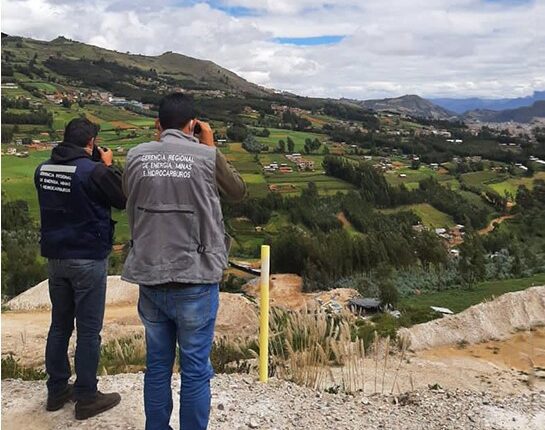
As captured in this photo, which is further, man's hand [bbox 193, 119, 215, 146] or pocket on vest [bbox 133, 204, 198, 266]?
man's hand [bbox 193, 119, 215, 146]

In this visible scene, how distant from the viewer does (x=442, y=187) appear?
55281 mm

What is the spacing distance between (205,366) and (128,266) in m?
0.60

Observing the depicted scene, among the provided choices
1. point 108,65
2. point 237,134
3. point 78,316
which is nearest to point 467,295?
point 78,316

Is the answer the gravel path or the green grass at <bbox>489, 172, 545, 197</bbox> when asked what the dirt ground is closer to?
the gravel path

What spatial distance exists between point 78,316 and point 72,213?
0.58 metres

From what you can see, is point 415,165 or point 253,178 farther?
point 415,165

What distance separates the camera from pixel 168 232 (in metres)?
2.58

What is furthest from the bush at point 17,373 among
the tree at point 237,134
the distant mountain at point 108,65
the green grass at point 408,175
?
the distant mountain at point 108,65

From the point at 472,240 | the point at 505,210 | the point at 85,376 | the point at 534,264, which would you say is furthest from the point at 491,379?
the point at 505,210

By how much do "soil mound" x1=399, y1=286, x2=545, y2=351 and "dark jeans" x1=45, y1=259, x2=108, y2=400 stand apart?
8.10m

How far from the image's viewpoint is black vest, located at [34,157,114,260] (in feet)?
10.4

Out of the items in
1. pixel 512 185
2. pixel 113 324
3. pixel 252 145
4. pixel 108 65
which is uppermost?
pixel 108 65

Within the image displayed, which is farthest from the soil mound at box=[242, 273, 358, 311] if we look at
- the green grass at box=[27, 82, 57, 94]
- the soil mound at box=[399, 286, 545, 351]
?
the green grass at box=[27, 82, 57, 94]

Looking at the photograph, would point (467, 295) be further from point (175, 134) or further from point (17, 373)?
point (175, 134)
